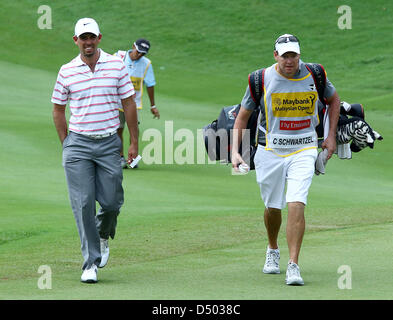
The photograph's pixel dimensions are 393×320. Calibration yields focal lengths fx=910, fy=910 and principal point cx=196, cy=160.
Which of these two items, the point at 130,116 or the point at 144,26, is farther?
the point at 144,26

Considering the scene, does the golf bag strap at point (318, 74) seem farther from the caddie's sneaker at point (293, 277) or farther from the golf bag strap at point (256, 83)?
the caddie's sneaker at point (293, 277)

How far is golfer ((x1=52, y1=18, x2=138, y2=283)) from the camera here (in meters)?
7.96

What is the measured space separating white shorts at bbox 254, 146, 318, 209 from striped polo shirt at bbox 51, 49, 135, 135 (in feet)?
4.68

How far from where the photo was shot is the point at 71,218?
1203 centimetres

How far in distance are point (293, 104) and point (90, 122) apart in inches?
70.1

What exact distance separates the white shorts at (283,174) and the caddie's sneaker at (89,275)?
1.72 meters

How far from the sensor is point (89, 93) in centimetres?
795

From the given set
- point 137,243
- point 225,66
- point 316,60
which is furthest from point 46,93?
point 137,243

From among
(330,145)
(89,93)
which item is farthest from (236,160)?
(89,93)

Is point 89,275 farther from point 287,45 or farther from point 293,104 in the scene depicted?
point 287,45

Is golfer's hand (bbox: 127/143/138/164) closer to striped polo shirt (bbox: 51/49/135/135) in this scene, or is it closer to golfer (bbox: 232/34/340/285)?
striped polo shirt (bbox: 51/49/135/135)

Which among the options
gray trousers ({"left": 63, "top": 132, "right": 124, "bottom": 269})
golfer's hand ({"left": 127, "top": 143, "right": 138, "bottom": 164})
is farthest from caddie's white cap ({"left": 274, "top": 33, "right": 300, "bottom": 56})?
gray trousers ({"left": 63, "top": 132, "right": 124, "bottom": 269})
